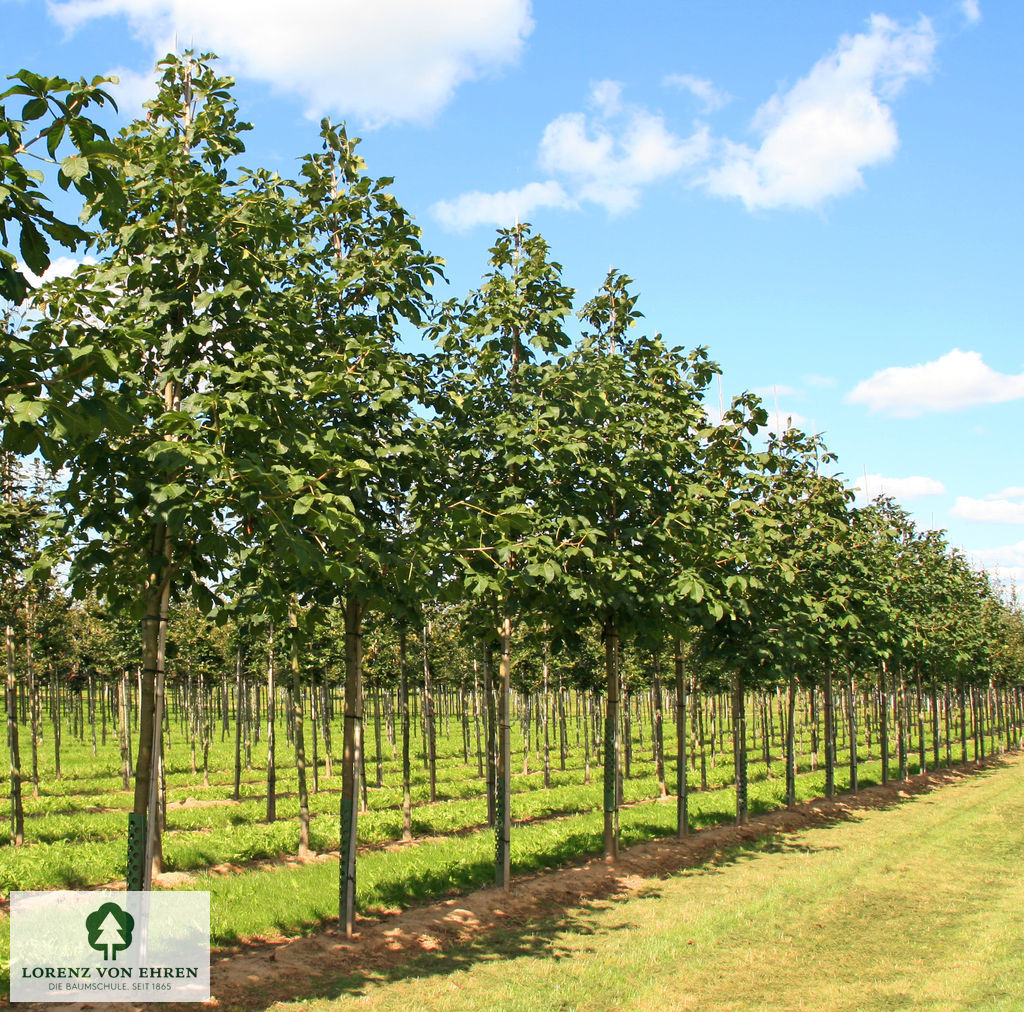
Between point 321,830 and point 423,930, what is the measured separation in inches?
377

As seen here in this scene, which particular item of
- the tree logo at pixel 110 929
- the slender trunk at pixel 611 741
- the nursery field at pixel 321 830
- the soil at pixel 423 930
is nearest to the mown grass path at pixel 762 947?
the soil at pixel 423 930

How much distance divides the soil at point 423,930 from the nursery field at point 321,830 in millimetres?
713


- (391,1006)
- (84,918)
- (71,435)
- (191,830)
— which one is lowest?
(191,830)

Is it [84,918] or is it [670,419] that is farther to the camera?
[670,419]

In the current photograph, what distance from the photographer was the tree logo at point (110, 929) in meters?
7.96

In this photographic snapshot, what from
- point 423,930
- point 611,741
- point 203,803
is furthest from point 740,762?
point 203,803

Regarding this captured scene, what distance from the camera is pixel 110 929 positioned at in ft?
26.5

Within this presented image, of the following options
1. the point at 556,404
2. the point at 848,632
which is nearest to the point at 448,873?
the point at 556,404

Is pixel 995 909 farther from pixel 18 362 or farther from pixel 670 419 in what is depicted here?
pixel 18 362

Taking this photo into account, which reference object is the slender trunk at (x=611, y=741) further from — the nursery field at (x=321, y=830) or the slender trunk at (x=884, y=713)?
the slender trunk at (x=884, y=713)

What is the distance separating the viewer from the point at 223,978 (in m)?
8.67

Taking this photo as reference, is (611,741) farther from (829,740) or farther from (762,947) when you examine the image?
(829,740)

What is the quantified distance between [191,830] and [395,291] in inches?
640

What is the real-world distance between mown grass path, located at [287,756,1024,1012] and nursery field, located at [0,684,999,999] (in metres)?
2.32
